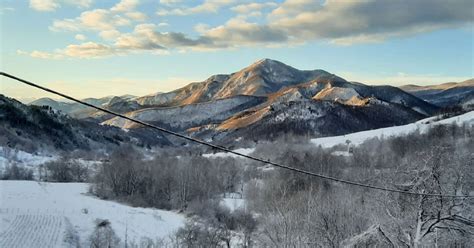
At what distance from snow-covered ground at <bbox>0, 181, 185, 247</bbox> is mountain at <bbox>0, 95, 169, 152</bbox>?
161 feet

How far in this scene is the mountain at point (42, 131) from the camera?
121 meters

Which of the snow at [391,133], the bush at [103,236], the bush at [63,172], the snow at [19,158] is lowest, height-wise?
the bush at [103,236]

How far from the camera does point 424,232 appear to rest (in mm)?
16125

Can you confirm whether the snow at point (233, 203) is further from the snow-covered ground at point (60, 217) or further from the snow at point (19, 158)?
the snow at point (19, 158)

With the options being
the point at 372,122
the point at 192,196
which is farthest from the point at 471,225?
the point at 372,122

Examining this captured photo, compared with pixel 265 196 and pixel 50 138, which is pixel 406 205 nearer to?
pixel 265 196

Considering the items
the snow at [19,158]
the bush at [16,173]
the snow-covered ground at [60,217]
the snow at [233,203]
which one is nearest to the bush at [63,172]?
the bush at [16,173]

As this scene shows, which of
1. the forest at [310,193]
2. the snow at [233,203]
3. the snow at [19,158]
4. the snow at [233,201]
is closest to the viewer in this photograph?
the forest at [310,193]

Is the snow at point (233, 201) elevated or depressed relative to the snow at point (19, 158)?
depressed

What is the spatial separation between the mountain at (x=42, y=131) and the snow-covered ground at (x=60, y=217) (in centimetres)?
4912

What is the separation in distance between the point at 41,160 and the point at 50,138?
99.8ft

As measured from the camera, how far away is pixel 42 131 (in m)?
135

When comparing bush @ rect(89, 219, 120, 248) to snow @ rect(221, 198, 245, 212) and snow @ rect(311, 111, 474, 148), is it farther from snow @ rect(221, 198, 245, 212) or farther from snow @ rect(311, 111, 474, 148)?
snow @ rect(311, 111, 474, 148)

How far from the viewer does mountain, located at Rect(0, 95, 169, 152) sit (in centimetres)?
12100
